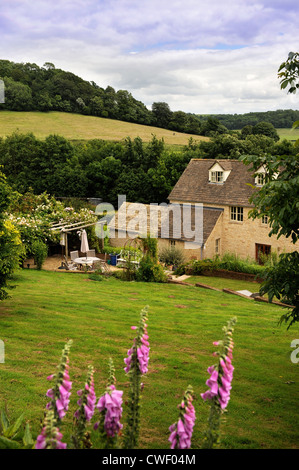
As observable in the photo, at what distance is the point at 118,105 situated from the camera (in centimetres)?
8281

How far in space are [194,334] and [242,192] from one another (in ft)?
74.3

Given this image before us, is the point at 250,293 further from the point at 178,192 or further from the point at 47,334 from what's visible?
the point at 178,192

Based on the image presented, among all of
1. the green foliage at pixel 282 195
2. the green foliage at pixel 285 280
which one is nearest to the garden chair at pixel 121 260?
the green foliage at pixel 285 280

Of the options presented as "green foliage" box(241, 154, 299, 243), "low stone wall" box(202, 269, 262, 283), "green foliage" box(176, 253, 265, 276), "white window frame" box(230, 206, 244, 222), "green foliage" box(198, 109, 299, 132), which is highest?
"green foliage" box(198, 109, 299, 132)

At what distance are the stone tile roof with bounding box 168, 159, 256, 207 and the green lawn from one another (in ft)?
52.1

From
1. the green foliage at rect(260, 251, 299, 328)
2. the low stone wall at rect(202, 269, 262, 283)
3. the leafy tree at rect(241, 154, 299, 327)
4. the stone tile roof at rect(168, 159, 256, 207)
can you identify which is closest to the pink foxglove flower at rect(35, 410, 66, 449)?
the leafy tree at rect(241, 154, 299, 327)

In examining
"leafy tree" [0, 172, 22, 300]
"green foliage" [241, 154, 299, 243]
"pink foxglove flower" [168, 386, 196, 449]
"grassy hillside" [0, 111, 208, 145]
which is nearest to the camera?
"pink foxglove flower" [168, 386, 196, 449]

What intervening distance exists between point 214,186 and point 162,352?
87.1 ft

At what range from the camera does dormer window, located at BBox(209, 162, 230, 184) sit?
3581 cm

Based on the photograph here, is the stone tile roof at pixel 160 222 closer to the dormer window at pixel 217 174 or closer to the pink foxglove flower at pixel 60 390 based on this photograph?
the dormer window at pixel 217 174

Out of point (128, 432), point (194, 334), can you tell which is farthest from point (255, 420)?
point (194, 334)

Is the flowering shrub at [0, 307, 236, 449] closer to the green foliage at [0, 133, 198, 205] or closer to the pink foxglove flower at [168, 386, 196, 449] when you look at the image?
the pink foxglove flower at [168, 386, 196, 449]

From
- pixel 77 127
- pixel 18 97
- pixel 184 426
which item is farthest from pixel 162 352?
pixel 18 97

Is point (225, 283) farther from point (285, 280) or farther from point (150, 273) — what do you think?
point (285, 280)
